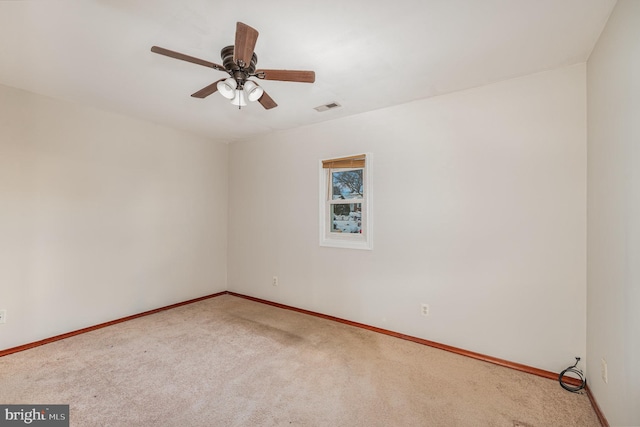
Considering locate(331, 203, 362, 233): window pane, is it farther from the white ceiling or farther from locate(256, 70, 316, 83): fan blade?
locate(256, 70, 316, 83): fan blade

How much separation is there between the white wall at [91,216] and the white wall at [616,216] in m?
4.59

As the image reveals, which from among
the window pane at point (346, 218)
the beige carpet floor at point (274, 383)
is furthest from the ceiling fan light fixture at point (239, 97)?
the beige carpet floor at point (274, 383)

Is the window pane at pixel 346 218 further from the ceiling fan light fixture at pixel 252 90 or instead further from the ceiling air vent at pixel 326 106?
the ceiling fan light fixture at pixel 252 90

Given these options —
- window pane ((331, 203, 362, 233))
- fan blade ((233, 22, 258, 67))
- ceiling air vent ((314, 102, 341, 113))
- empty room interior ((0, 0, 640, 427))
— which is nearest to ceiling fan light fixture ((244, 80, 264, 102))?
empty room interior ((0, 0, 640, 427))

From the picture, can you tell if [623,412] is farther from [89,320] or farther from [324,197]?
[89,320]

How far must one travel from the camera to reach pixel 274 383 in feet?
7.09

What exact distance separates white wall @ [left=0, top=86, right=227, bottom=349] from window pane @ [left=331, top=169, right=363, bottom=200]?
2.22 metres

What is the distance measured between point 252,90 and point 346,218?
6.86 ft

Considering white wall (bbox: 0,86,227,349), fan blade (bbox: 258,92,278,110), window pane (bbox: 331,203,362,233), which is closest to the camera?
fan blade (bbox: 258,92,278,110)

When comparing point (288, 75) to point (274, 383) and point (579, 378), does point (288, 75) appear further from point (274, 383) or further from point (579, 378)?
point (579, 378)

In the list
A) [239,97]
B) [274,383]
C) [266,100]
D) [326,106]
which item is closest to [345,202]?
[326,106]

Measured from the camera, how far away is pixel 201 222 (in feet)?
14.5

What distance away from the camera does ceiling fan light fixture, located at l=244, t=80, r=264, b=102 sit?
193cm

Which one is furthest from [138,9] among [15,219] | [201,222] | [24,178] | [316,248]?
[201,222]
